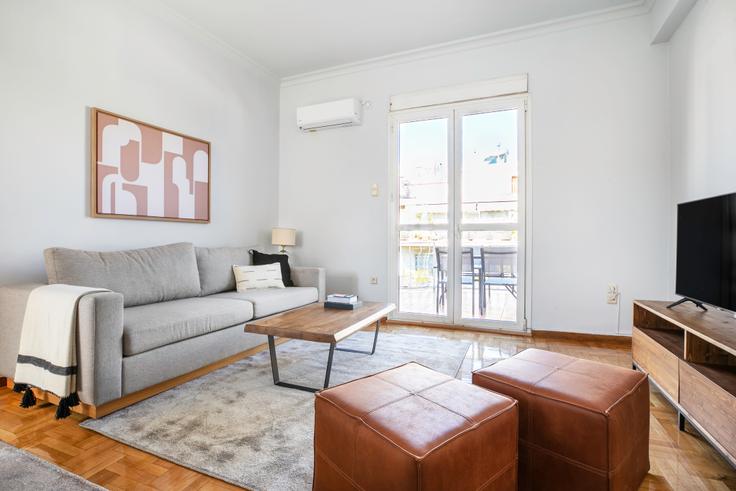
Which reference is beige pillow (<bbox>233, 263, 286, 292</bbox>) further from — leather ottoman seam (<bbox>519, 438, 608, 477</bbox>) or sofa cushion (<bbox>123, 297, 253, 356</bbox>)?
leather ottoman seam (<bbox>519, 438, 608, 477</bbox>)

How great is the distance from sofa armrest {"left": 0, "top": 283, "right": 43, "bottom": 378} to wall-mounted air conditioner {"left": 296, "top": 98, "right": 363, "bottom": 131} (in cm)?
312

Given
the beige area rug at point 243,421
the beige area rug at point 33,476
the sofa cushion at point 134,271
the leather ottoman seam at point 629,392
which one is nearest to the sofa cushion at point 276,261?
the sofa cushion at point 134,271

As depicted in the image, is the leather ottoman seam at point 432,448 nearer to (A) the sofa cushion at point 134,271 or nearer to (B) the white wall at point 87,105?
(A) the sofa cushion at point 134,271

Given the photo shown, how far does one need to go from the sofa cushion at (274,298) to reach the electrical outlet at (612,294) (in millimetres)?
2746

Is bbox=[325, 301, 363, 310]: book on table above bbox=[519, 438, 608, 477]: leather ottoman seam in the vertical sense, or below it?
above

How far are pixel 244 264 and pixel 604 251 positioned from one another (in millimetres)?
3410

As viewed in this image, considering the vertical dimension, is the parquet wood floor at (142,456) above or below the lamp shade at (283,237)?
below

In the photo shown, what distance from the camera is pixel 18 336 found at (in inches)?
80.5

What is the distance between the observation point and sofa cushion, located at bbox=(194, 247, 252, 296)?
3.25 m

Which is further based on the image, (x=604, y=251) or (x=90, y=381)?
(x=604, y=251)

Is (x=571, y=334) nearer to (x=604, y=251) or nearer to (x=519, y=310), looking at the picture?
(x=519, y=310)

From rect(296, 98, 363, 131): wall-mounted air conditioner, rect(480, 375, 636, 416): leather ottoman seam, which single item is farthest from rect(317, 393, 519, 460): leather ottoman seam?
rect(296, 98, 363, 131): wall-mounted air conditioner

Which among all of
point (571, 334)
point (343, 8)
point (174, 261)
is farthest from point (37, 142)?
point (571, 334)

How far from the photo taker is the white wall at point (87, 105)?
2350mm
